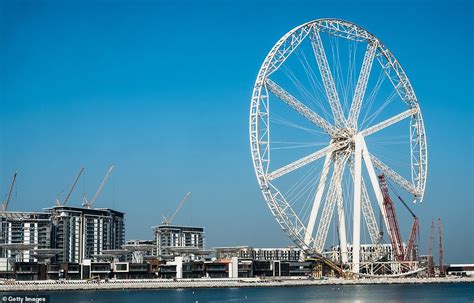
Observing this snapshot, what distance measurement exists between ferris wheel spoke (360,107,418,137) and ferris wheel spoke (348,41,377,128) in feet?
6.58

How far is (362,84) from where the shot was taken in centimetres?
9475

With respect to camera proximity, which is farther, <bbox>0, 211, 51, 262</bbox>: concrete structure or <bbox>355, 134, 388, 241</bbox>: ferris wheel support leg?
<bbox>0, 211, 51, 262</bbox>: concrete structure

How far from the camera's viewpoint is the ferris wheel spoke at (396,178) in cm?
9825

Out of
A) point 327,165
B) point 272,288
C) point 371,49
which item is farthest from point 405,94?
point 272,288

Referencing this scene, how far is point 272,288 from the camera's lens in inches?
4838

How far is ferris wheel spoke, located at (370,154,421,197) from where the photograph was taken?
9825cm

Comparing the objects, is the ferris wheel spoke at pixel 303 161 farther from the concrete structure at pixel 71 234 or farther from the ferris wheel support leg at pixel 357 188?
the concrete structure at pixel 71 234

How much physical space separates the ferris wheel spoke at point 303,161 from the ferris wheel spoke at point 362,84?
369cm

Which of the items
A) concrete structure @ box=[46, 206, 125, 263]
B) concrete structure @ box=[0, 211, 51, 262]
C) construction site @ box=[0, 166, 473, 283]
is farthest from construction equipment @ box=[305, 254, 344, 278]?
concrete structure @ box=[0, 211, 51, 262]

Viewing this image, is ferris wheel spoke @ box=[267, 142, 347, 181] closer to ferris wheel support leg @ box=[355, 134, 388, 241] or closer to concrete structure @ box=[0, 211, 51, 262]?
ferris wheel support leg @ box=[355, 134, 388, 241]

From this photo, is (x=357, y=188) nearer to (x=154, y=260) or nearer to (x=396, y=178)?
(x=396, y=178)

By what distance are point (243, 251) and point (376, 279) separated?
75.7 metres

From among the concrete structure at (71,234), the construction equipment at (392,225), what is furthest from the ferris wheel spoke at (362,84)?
the concrete structure at (71,234)

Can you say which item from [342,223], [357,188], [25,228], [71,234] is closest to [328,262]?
[342,223]
